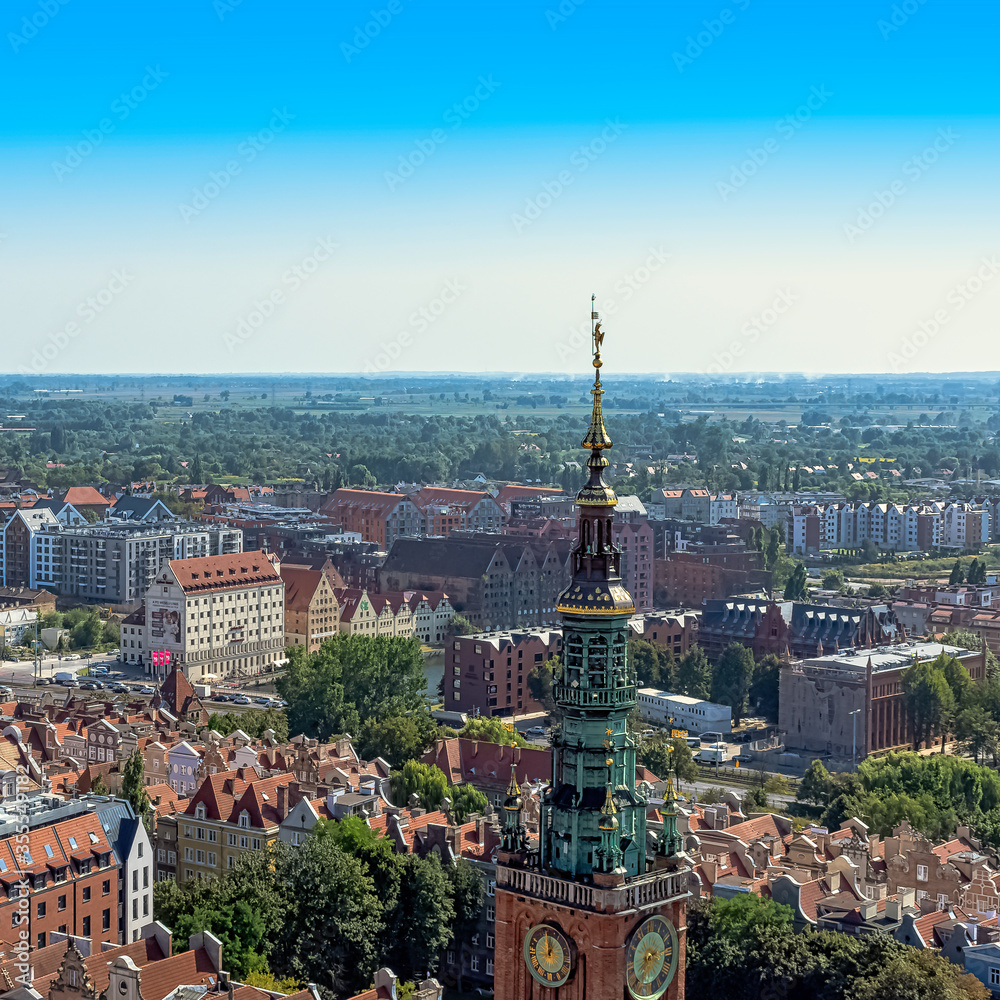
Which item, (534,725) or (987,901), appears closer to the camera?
(987,901)

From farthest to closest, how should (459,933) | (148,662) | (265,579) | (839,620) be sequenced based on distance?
(265,579) < (148,662) < (839,620) < (459,933)

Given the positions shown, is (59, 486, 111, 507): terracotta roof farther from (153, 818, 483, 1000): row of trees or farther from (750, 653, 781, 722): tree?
(153, 818, 483, 1000): row of trees

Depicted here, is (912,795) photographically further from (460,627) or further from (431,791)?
(460,627)

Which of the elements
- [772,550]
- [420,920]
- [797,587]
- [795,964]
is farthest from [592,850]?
[772,550]

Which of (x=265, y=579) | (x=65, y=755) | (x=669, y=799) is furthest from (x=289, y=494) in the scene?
(x=669, y=799)

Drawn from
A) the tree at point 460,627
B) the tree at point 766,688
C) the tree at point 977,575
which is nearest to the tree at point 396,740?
the tree at point 766,688

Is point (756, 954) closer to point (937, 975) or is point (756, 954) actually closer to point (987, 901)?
point (937, 975)

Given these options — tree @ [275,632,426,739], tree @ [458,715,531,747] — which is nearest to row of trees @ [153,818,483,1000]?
tree @ [458,715,531,747]
